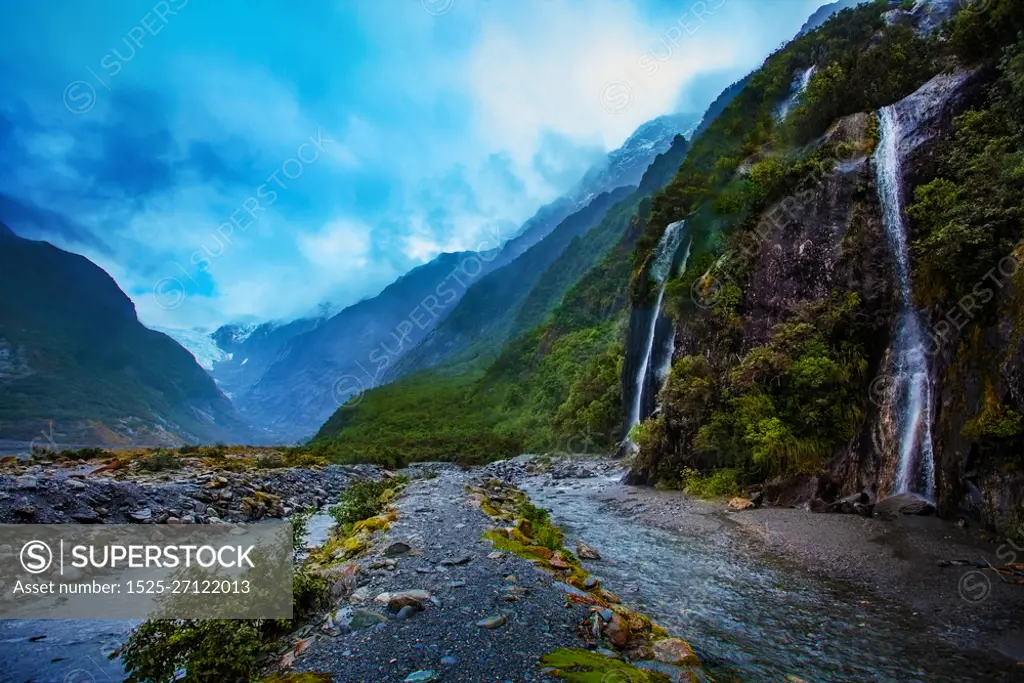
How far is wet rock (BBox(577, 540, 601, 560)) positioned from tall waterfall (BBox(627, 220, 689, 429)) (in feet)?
65.9

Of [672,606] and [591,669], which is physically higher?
[591,669]

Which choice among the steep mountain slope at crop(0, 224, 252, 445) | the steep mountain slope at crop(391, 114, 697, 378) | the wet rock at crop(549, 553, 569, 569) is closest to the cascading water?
the wet rock at crop(549, 553, 569, 569)

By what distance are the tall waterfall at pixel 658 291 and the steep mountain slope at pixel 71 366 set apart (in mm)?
114844

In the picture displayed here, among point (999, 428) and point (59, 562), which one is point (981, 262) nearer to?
point (999, 428)

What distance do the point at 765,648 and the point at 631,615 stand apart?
6.60 feet

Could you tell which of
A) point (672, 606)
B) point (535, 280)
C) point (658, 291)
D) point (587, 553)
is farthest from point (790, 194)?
point (535, 280)

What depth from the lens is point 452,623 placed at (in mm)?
6141

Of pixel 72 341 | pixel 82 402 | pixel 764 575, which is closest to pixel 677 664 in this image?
pixel 764 575

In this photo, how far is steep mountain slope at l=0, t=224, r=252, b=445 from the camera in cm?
10956

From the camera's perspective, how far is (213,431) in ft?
633

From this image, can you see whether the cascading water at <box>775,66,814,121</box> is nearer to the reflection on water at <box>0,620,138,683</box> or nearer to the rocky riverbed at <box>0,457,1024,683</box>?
the rocky riverbed at <box>0,457,1024,683</box>

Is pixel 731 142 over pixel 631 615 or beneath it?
over

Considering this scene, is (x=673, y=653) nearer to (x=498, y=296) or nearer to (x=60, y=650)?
(x=60, y=650)

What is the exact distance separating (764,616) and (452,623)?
18.0 ft
